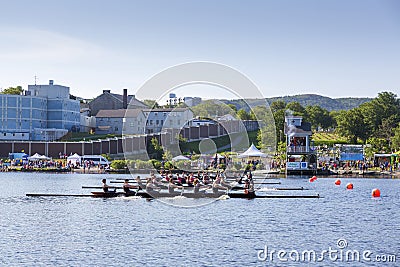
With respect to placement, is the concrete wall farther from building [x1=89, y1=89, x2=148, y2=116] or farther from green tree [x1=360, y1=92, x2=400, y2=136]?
green tree [x1=360, y1=92, x2=400, y2=136]

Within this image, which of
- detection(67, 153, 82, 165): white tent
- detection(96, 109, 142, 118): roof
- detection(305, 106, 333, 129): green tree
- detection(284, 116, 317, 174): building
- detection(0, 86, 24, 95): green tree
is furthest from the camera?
detection(305, 106, 333, 129): green tree

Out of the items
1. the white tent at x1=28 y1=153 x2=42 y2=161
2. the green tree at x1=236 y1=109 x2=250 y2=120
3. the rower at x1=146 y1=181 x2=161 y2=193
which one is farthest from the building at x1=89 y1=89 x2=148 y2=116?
the rower at x1=146 y1=181 x2=161 y2=193

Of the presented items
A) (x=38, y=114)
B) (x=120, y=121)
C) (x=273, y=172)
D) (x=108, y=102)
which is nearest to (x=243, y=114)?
(x=120, y=121)

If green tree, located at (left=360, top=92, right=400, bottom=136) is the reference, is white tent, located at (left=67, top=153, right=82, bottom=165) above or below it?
below

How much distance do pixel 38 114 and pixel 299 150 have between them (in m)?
60.1

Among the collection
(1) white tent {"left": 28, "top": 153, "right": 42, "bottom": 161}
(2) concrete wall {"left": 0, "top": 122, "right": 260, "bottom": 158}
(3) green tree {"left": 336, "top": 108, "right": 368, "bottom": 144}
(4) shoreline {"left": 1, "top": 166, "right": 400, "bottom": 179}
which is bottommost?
(4) shoreline {"left": 1, "top": 166, "right": 400, "bottom": 179}

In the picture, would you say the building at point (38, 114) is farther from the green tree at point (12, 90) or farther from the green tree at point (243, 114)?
the green tree at point (243, 114)

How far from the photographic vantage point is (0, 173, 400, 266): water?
84.3 feet

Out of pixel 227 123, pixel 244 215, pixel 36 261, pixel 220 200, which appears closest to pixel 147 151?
pixel 227 123

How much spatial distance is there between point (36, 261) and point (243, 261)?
25.7 feet

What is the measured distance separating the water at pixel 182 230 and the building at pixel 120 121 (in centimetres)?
8198

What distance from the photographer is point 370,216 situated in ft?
130

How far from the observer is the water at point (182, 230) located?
2570cm

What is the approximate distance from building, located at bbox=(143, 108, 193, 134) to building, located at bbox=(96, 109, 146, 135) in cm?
225
